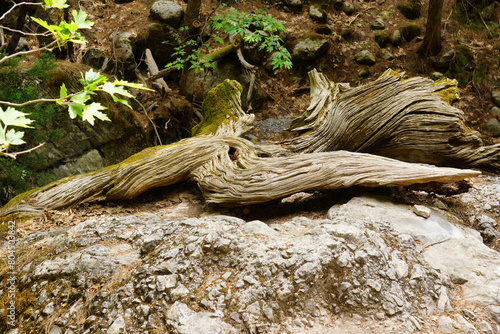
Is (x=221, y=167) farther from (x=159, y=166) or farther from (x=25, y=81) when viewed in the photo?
(x=25, y=81)

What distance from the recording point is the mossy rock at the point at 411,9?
11.2m

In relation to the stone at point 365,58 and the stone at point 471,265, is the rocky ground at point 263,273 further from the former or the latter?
the stone at point 365,58

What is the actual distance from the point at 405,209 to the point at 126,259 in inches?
130

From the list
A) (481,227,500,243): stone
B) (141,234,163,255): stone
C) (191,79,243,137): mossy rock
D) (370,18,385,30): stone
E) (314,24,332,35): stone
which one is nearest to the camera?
(141,234,163,255): stone

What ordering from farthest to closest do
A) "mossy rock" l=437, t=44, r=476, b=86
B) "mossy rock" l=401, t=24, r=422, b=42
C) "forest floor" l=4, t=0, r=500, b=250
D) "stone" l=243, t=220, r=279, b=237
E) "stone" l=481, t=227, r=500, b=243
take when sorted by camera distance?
"mossy rock" l=401, t=24, r=422, b=42, "mossy rock" l=437, t=44, r=476, b=86, "forest floor" l=4, t=0, r=500, b=250, "stone" l=481, t=227, r=500, b=243, "stone" l=243, t=220, r=279, b=237

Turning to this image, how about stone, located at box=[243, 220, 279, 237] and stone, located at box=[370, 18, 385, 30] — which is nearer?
stone, located at box=[243, 220, 279, 237]

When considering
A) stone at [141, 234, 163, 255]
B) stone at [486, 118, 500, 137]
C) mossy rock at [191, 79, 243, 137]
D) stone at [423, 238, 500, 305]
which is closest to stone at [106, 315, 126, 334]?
stone at [141, 234, 163, 255]

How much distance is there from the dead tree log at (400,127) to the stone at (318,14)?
21.4 feet

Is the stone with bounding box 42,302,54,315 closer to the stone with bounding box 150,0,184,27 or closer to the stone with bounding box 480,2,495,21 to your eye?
the stone with bounding box 150,0,184,27

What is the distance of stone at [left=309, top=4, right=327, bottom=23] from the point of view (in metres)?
11.1

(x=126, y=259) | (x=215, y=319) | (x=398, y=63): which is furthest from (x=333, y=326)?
(x=398, y=63)

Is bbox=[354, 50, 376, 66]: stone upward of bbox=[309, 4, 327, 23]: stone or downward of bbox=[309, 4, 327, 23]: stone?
downward

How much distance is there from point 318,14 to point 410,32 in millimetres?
3232

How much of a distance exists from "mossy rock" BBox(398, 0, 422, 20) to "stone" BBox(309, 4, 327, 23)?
2.94 m
